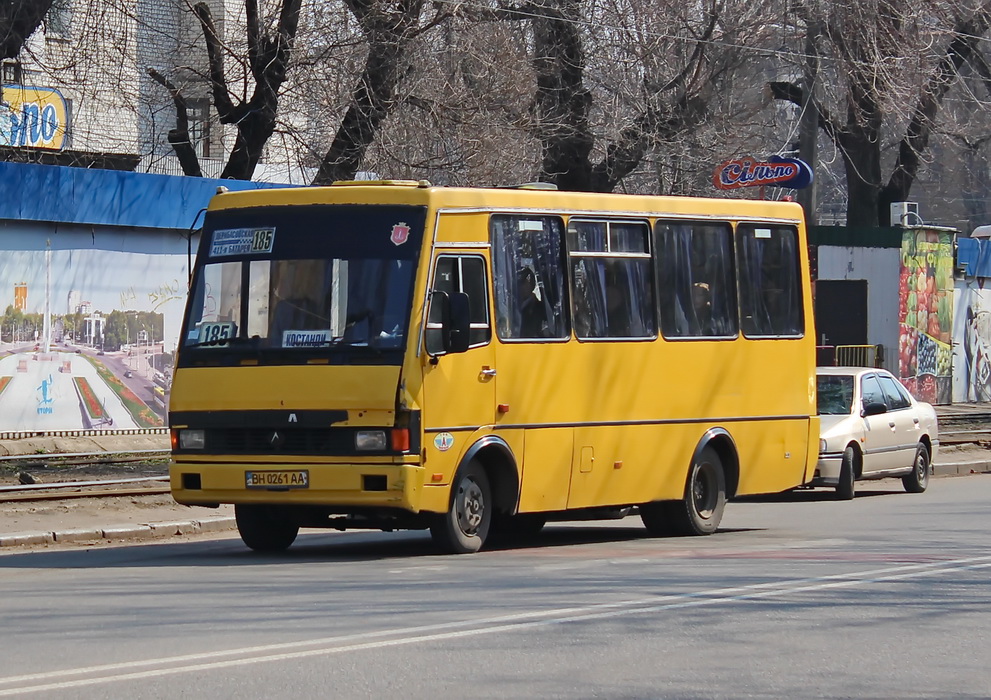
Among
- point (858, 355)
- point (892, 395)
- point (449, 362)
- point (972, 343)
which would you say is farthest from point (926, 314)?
point (449, 362)

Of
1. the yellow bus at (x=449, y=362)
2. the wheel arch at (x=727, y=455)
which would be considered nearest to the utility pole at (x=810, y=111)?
the yellow bus at (x=449, y=362)

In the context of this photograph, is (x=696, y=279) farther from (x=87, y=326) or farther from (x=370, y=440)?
(x=87, y=326)

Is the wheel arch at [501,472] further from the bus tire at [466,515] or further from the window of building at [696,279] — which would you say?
the window of building at [696,279]

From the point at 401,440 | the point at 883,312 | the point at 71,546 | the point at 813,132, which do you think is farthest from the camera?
the point at 883,312

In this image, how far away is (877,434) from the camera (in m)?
19.8

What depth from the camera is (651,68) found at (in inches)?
955

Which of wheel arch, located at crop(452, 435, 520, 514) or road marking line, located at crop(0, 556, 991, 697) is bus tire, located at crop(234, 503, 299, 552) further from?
road marking line, located at crop(0, 556, 991, 697)

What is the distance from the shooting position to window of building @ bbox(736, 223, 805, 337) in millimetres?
14891

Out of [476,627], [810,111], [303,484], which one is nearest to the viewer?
[476,627]

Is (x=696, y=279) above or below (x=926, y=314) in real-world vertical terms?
above

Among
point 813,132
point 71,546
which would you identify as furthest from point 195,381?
point 813,132

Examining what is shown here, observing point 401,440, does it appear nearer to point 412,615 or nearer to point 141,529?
point 412,615

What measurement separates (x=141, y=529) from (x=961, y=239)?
30.5 meters

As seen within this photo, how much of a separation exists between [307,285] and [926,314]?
2937 centimetres
